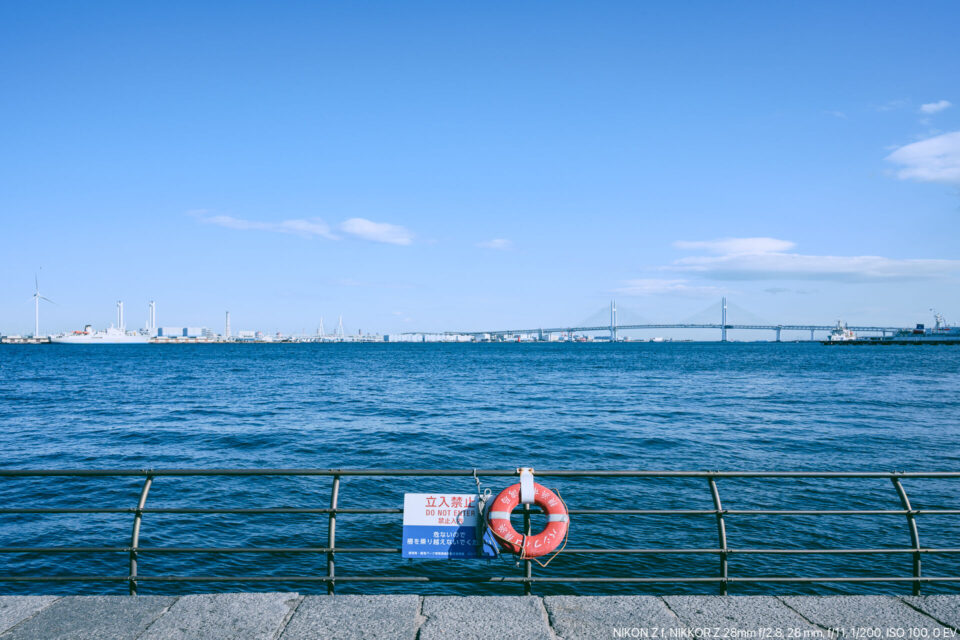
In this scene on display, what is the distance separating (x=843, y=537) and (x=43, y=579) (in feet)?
41.2

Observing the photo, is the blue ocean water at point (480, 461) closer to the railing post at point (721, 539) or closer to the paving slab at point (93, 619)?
the railing post at point (721, 539)

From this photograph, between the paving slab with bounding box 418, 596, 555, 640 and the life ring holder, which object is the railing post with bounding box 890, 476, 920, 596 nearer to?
the life ring holder

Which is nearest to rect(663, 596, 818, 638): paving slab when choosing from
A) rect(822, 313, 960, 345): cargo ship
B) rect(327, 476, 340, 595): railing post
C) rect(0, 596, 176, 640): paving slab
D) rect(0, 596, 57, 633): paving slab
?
rect(327, 476, 340, 595): railing post

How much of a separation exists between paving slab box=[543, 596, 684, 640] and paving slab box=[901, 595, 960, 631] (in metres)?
1.97

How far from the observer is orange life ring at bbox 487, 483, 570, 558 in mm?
4715

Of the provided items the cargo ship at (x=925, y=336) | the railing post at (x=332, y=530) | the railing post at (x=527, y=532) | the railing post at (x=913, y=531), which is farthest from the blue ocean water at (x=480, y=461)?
the cargo ship at (x=925, y=336)

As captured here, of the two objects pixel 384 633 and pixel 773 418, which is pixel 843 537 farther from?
pixel 773 418

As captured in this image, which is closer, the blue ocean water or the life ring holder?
the life ring holder

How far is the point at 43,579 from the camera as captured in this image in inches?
184

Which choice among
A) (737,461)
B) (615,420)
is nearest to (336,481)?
(737,461)

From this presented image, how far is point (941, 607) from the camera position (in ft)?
14.9

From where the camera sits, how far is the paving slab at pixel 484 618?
4.10m

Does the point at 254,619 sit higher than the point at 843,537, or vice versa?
the point at 254,619

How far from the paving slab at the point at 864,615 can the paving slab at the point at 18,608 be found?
582cm
